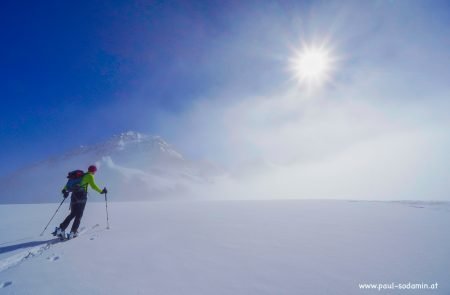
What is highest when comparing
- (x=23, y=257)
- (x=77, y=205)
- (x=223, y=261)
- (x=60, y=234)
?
(x=77, y=205)

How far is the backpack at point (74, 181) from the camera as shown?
26.9ft

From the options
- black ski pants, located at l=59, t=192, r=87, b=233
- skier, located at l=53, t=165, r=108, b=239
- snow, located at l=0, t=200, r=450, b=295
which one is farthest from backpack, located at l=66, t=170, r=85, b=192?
snow, located at l=0, t=200, r=450, b=295

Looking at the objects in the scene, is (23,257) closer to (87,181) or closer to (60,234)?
(60,234)

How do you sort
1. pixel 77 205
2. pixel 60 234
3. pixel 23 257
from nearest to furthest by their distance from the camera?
pixel 23 257, pixel 60 234, pixel 77 205

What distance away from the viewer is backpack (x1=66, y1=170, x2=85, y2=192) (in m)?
8.19

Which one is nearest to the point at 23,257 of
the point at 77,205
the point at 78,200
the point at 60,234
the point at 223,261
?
the point at 60,234

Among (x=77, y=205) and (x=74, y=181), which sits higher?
(x=74, y=181)

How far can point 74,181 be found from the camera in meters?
8.41

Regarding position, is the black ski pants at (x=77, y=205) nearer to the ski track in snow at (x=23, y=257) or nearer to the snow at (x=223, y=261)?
the snow at (x=223, y=261)

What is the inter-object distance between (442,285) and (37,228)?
1150 centimetres

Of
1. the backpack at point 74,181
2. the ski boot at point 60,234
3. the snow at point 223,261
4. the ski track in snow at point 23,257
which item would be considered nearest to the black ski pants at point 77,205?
the backpack at point 74,181

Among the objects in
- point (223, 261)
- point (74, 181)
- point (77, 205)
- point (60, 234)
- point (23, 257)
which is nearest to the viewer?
point (223, 261)

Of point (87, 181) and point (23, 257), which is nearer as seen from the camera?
point (23, 257)

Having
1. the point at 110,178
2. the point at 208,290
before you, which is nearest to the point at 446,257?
the point at 208,290
